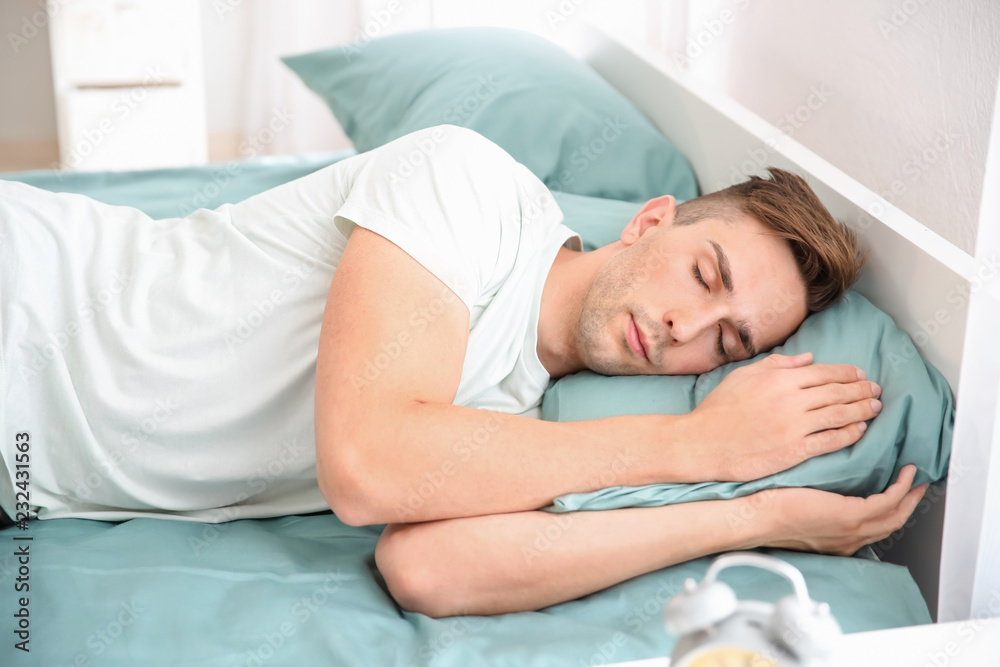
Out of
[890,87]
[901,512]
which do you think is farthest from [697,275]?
[890,87]

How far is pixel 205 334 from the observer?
1.03 meters

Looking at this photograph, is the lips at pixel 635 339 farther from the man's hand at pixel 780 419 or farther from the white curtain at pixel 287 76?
the white curtain at pixel 287 76

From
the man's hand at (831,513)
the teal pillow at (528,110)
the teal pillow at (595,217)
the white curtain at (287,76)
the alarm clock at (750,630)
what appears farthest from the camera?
the white curtain at (287,76)

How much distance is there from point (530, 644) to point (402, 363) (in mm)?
321

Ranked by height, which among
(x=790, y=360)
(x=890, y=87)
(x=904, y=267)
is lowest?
(x=790, y=360)

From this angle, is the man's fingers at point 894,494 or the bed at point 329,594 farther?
the man's fingers at point 894,494

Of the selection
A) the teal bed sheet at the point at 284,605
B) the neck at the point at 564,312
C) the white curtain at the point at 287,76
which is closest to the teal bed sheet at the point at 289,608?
the teal bed sheet at the point at 284,605

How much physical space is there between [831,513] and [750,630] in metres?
0.53

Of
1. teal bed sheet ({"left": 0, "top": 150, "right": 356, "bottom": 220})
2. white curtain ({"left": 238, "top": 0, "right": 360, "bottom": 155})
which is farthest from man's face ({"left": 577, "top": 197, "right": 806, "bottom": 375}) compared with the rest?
white curtain ({"left": 238, "top": 0, "right": 360, "bottom": 155})

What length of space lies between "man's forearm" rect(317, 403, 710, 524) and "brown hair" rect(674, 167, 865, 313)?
1.03 feet

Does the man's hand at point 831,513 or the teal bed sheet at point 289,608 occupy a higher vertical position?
the man's hand at point 831,513

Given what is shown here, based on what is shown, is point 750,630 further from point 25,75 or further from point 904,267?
point 25,75

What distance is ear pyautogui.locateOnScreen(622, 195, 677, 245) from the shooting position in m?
1.21

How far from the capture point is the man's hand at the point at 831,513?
36.9 inches
